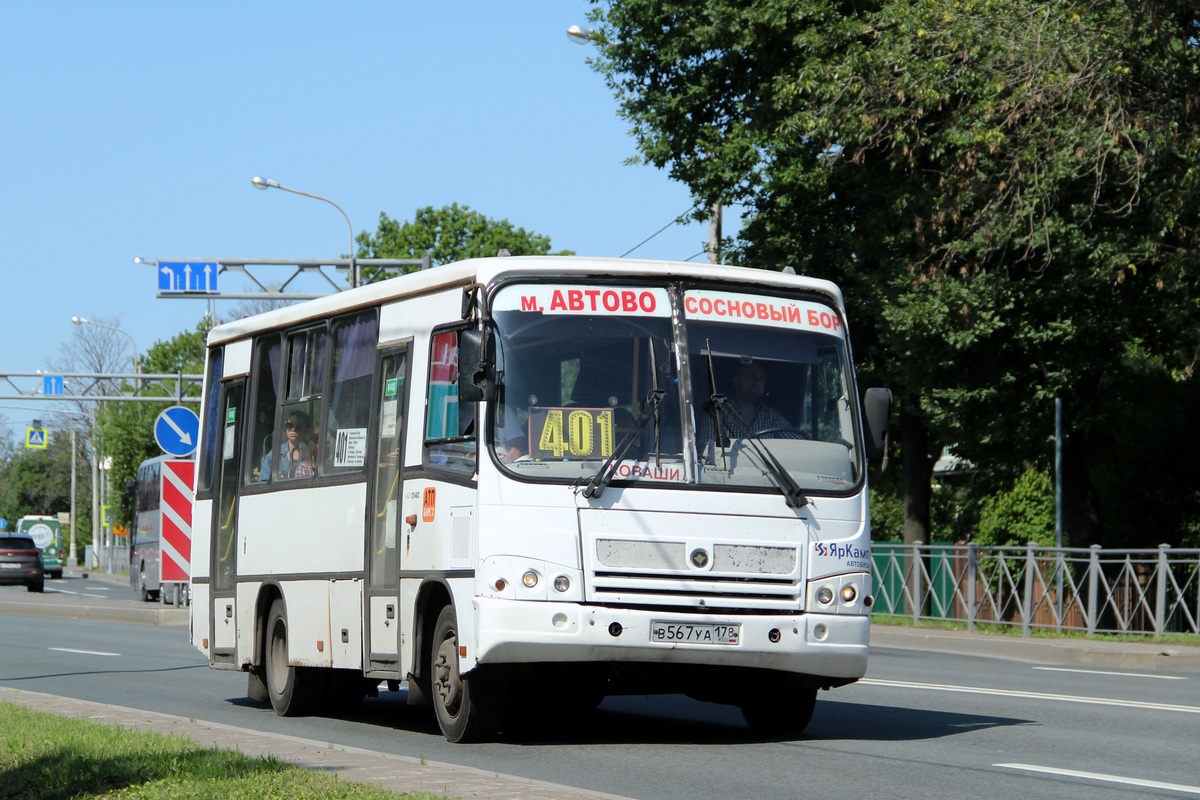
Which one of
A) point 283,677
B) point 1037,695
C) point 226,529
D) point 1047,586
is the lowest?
point 1037,695

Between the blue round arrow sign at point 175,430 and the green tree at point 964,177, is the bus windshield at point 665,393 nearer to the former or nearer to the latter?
the green tree at point 964,177

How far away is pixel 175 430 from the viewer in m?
26.3

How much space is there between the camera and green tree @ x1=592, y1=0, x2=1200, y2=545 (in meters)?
21.8

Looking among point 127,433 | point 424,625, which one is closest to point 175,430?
point 424,625

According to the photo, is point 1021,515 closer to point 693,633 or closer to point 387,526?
point 387,526

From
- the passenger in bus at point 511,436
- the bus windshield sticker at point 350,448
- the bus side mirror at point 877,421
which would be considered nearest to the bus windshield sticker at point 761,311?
the bus side mirror at point 877,421

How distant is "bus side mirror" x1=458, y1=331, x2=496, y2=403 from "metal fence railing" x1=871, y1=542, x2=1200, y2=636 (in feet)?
47.6

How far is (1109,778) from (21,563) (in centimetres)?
5370

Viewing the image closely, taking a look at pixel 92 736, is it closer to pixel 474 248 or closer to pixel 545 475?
pixel 545 475

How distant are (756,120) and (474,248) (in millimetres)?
45954

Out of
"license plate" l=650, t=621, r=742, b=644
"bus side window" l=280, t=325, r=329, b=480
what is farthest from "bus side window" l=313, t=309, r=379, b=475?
"license plate" l=650, t=621, r=742, b=644

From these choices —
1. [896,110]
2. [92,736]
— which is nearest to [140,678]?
[92,736]

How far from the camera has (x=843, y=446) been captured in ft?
37.6

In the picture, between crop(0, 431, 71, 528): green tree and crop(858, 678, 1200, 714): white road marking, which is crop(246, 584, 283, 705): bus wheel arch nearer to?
crop(858, 678, 1200, 714): white road marking
